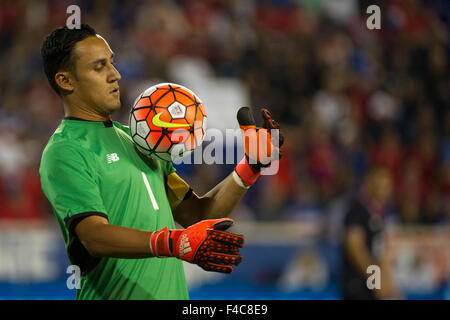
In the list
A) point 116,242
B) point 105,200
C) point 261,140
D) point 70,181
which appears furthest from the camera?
point 261,140

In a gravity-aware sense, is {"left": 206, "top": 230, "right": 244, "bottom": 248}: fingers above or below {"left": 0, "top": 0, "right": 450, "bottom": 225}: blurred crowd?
below

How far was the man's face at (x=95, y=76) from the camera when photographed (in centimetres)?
304

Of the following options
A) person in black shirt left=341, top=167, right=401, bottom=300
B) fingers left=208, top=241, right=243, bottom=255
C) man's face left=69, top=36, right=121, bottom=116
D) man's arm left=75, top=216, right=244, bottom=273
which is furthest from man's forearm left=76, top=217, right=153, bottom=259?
person in black shirt left=341, top=167, right=401, bottom=300

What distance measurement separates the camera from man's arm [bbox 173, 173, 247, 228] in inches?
134

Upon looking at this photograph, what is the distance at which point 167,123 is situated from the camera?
3.10 metres

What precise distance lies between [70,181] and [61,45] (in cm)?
67

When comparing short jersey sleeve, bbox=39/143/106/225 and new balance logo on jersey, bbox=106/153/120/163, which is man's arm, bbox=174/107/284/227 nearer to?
new balance logo on jersey, bbox=106/153/120/163

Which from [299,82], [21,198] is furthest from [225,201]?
[299,82]

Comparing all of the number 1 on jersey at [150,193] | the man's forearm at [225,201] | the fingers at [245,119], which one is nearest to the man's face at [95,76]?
the number 1 on jersey at [150,193]

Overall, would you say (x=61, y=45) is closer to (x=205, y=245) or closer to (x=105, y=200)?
(x=105, y=200)

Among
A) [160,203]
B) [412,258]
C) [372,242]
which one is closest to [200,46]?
[412,258]

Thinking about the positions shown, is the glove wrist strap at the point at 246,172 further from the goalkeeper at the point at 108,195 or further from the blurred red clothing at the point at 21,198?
the blurred red clothing at the point at 21,198

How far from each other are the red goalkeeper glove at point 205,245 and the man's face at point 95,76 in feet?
2.64

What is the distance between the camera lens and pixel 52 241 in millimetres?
9297
